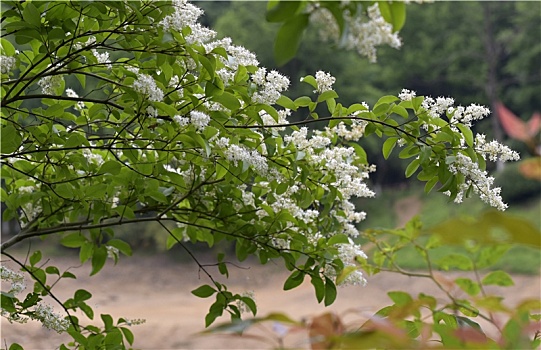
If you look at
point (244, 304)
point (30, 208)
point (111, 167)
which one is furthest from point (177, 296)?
point (111, 167)

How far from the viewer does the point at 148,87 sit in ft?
2.82

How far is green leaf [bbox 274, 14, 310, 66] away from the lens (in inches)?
18.7

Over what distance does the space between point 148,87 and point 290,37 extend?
1.39 feet

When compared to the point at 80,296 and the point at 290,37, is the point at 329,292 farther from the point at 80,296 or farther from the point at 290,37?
the point at 290,37

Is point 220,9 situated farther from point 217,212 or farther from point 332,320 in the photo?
point 332,320

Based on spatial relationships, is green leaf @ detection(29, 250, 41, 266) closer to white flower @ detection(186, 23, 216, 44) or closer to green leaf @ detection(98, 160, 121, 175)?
green leaf @ detection(98, 160, 121, 175)

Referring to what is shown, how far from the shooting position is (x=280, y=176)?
1042 mm

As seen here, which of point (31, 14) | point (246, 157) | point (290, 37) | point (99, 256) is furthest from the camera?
point (99, 256)

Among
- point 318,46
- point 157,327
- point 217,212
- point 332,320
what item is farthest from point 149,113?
point 318,46

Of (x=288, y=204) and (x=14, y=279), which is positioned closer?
(x=14, y=279)

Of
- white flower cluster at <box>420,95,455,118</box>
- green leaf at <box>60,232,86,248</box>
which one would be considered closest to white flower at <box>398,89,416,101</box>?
white flower cluster at <box>420,95,455,118</box>

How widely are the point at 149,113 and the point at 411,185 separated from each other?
10.7 meters

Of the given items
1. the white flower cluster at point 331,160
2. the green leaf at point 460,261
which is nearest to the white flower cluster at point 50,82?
the white flower cluster at point 331,160

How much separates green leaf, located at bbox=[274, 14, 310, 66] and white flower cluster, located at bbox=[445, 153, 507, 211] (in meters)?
0.53
